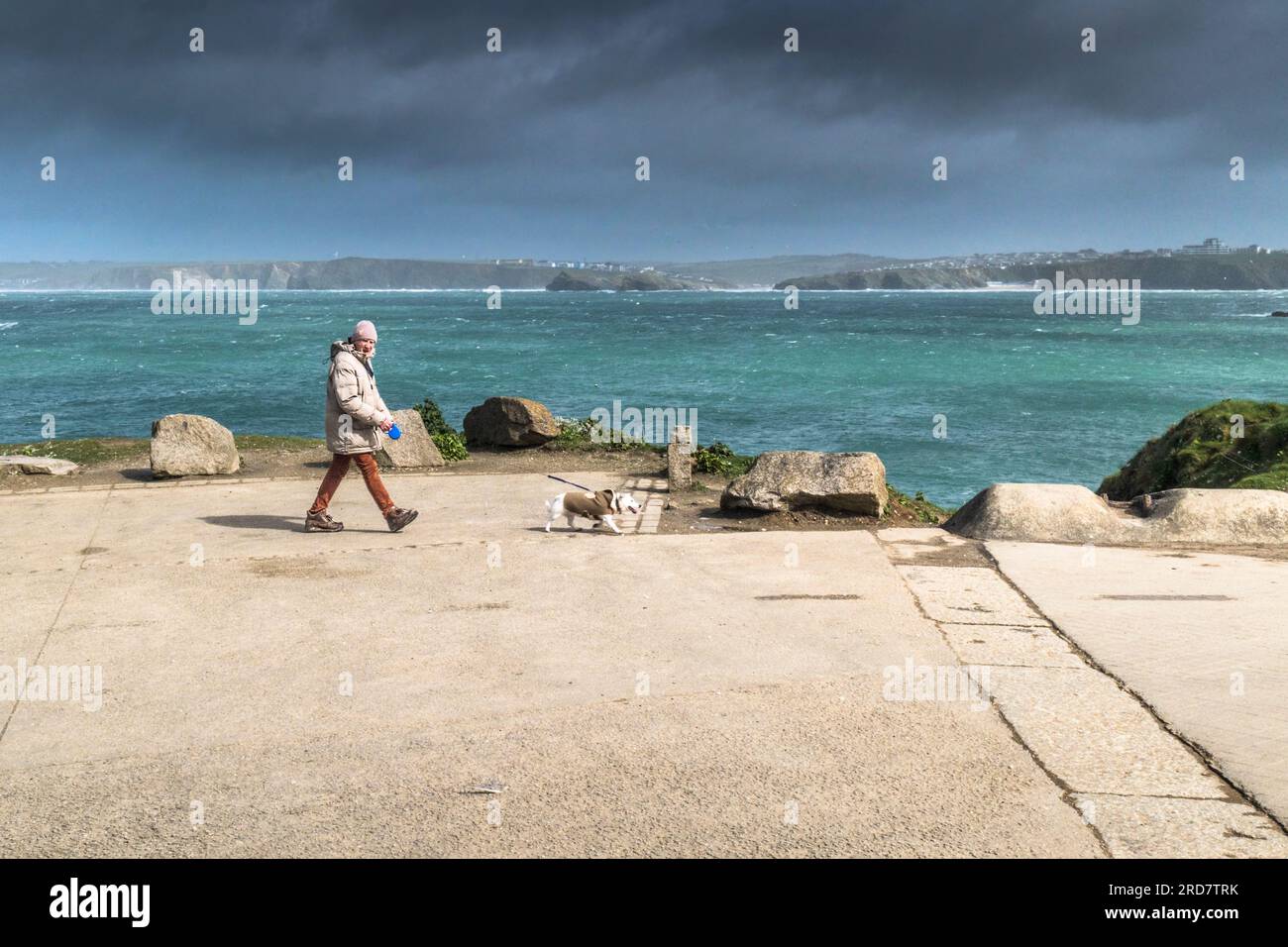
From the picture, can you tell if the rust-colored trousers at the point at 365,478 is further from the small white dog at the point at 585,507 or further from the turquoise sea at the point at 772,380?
the turquoise sea at the point at 772,380

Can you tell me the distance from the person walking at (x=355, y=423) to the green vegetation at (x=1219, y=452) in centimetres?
926

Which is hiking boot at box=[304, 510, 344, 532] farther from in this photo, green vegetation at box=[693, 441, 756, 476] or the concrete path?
green vegetation at box=[693, 441, 756, 476]

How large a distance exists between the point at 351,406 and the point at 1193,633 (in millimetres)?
7218

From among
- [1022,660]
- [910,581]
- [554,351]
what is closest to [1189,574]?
[910,581]

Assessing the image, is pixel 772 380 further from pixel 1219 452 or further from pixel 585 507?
pixel 585 507

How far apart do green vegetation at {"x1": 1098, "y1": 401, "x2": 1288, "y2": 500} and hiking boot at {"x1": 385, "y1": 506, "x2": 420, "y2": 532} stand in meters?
9.01

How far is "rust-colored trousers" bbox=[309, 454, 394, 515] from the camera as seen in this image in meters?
10.3

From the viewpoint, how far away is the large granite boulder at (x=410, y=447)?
14.5 m

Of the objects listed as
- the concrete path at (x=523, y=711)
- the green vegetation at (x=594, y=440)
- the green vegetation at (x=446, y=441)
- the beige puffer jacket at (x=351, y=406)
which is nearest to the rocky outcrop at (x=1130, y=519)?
the concrete path at (x=523, y=711)

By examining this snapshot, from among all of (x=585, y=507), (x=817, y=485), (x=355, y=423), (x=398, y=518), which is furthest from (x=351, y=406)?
(x=817, y=485)

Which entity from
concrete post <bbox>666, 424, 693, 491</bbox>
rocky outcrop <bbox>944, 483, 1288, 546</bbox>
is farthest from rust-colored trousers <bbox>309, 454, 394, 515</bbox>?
rocky outcrop <bbox>944, 483, 1288, 546</bbox>

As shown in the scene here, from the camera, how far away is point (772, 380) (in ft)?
206
